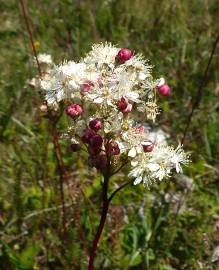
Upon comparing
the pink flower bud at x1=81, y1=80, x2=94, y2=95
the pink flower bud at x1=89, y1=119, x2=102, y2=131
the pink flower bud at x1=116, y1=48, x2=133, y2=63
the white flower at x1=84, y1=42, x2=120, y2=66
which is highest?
the white flower at x1=84, y1=42, x2=120, y2=66

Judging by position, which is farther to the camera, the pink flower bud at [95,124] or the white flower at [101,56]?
the white flower at [101,56]

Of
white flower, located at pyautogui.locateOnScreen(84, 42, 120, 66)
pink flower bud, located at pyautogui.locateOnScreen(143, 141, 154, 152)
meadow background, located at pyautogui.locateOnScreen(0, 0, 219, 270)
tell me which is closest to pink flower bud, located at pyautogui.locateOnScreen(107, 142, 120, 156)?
pink flower bud, located at pyautogui.locateOnScreen(143, 141, 154, 152)

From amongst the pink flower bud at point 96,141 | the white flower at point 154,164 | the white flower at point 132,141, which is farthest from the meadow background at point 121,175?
the pink flower bud at point 96,141

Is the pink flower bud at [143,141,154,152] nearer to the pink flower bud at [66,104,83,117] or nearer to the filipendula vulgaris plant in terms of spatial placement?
the filipendula vulgaris plant

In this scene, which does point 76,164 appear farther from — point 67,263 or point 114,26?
point 114,26

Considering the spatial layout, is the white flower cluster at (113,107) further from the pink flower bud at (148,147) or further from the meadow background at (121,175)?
the meadow background at (121,175)

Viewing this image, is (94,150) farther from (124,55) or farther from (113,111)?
(124,55)

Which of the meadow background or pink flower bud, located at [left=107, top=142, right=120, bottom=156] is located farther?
the meadow background
